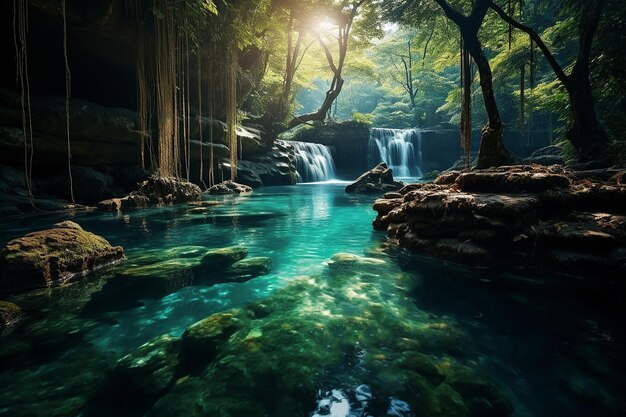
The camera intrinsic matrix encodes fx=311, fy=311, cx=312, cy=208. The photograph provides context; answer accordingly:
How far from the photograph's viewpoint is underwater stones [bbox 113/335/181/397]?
2.31 m

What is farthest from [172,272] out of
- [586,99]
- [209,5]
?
[586,99]

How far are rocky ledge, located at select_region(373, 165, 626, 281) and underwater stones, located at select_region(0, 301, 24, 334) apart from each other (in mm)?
5551

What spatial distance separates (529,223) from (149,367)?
527cm

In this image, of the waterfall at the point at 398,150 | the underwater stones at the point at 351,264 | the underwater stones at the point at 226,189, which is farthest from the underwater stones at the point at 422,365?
A: the waterfall at the point at 398,150

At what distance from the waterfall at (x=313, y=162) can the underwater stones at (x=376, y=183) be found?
831 cm

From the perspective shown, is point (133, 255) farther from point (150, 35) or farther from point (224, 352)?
point (150, 35)

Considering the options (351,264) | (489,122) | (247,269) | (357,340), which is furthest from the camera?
(489,122)

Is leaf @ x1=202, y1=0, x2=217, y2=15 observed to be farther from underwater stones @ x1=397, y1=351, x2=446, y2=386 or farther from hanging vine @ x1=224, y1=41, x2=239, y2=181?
underwater stones @ x1=397, y1=351, x2=446, y2=386

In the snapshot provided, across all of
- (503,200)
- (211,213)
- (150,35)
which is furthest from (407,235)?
(150,35)

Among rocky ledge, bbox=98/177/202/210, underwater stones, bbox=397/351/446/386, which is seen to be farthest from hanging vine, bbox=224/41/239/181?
underwater stones, bbox=397/351/446/386

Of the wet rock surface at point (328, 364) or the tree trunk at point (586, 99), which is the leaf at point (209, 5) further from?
the tree trunk at point (586, 99)

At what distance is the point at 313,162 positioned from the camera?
26.4 meters

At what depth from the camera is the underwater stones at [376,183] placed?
1694 cm

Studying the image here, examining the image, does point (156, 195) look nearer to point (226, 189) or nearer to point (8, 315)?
point (226, 189)
